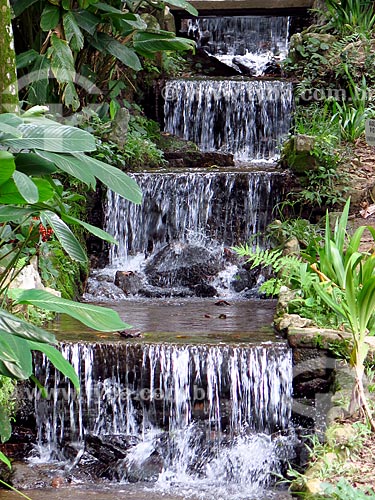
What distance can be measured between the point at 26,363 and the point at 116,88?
587 cm

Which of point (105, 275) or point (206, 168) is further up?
point (206, 168)

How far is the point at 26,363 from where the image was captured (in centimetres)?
315

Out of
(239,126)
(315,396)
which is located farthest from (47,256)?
(239,126)

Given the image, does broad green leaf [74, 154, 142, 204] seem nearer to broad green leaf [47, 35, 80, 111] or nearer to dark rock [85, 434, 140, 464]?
dark rock [85, 434, 140, 464]

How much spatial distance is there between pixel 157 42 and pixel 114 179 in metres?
5.04

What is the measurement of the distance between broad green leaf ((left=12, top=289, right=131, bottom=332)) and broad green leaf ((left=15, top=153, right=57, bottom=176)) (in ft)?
1.66

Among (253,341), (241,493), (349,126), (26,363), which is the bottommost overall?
(241,493)

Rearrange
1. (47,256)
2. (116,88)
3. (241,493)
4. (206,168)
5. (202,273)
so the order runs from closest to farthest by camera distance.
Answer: (241,493), (47,256), (202,273), (116,88), (206,168)

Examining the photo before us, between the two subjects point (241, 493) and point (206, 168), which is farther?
point (206, 168)

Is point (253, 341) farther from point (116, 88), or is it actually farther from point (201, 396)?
point (116, 88)

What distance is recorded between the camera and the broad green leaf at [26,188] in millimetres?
3145

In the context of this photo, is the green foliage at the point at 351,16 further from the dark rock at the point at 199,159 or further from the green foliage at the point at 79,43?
the green foliage at the point at 79,43

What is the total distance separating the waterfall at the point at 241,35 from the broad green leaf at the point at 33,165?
29.7ft

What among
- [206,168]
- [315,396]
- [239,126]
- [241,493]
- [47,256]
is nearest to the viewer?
[241,493]
